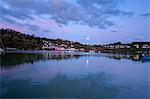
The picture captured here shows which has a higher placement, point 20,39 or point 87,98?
point 20,39

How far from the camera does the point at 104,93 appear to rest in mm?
13930

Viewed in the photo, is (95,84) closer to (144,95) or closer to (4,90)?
(144,95)

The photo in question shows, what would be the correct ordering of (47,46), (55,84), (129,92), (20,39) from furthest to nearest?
(47,46)
(20,39)
(55,84)
(129,92)

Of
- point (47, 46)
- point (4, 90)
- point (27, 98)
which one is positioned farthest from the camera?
point (47, 46)

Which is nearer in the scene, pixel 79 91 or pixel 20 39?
pixel 79 91

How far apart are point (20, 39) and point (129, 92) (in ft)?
358

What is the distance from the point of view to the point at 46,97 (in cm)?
1223

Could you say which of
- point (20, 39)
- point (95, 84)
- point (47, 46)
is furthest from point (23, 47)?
point (95, 84)

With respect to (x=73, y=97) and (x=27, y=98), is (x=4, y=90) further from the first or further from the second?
(x=73, y=97)

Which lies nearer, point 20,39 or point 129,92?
point 129,92

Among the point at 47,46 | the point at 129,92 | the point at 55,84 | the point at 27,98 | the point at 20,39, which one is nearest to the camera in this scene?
the point at 27,98

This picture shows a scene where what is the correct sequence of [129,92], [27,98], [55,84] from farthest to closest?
[55,84]
[129,92]
[27,98]

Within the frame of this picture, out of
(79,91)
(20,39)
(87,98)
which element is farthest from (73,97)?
(20,39)

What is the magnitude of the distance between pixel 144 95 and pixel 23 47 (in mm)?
115475
